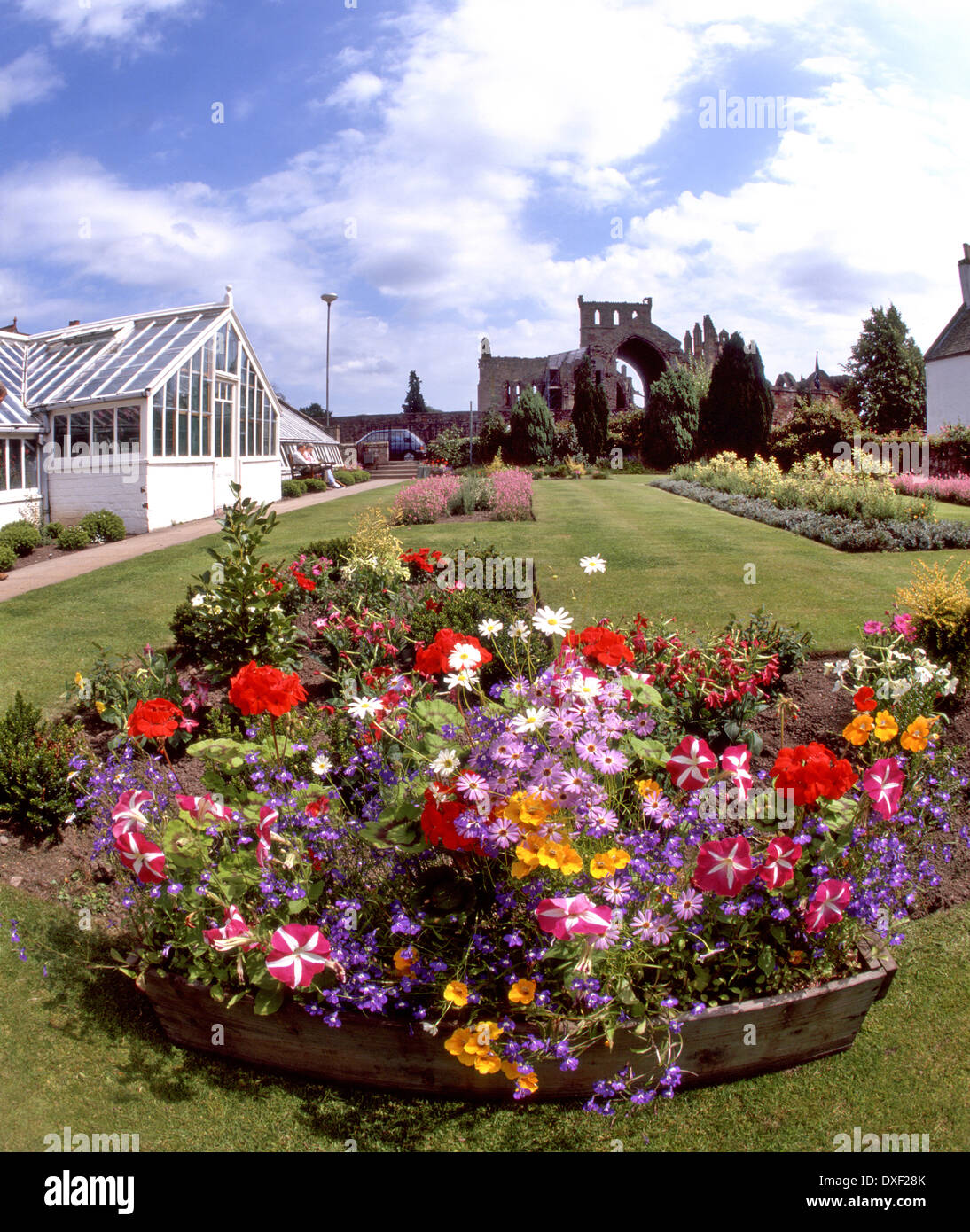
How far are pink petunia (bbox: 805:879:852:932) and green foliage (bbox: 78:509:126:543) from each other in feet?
54.1

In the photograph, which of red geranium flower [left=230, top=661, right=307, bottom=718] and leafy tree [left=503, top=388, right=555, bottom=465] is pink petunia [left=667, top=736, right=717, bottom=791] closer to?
red geranium flower [left=230, top=661, right=307, bottom=718]

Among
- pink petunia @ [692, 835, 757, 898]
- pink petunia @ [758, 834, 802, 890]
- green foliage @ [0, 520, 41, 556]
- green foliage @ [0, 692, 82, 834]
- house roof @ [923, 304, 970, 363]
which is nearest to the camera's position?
pink petunia @ [692, 835, 757, 898]

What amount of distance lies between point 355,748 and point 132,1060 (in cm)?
180

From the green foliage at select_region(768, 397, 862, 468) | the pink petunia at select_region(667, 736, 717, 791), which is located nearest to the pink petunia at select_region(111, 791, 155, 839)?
the pink petunia at select_region(667, 736, 717, 791)

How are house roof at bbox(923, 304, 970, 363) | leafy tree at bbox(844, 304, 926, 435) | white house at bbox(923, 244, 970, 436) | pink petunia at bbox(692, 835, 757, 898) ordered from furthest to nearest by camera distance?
leafy tree at bbox(844, 304, 926, 435) → house roof at bbox(923, 304, 970, 363) → white house at bbox(923, 244, 970, 436) → pink petunia at bbox(692, 835, 757, 898)

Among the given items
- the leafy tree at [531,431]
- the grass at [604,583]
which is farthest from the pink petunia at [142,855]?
the leafy tree at [531,431]

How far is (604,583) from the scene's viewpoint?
951 cm

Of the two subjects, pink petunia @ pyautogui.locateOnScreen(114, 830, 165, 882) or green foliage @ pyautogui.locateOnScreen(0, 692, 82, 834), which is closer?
pink petunia @ pyautogui.locateOnScreen(114, 830, 165, 882)

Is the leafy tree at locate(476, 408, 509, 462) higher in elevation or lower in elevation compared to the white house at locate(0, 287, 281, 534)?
higher

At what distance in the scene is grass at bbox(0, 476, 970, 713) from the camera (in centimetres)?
775

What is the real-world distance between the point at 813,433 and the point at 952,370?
36.9 ft
